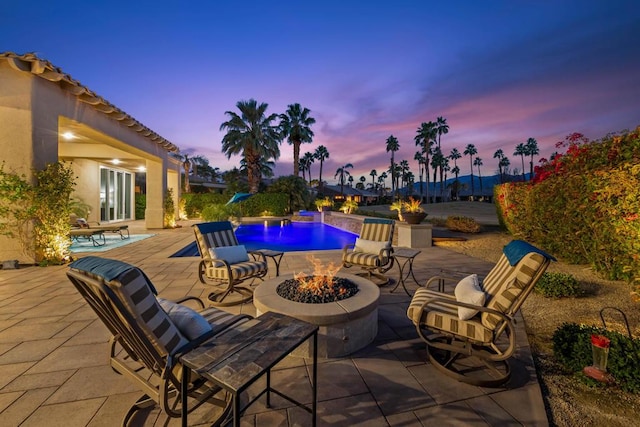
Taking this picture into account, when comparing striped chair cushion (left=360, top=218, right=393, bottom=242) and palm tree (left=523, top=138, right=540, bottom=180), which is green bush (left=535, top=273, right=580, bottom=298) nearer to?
striped chair cushion (left=360, top=218, right=393, bottom=242)

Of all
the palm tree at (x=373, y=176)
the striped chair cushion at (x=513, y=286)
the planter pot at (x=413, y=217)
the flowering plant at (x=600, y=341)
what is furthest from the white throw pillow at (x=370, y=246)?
the palm tree at (x=373, y=176)

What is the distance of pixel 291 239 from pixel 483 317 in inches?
449

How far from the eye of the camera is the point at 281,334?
1.73 m

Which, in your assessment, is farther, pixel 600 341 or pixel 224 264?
pixel 224 264

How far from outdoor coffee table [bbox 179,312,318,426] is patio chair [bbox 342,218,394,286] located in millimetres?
3387

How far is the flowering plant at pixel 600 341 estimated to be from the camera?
221 cm

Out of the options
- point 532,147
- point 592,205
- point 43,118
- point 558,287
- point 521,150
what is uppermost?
point 532,147

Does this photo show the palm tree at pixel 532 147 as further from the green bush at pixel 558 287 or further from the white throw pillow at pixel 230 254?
the white throw pillow at pixel 230 254

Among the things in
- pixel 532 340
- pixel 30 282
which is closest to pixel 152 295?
pixel 532 340

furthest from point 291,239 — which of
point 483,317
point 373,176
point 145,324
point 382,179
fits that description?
point 382,179

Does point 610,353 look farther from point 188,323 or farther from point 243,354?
point 188,323

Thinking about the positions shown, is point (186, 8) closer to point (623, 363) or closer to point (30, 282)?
point (30, 282)

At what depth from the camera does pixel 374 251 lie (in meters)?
5.37

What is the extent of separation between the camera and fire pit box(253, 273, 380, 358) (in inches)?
104
